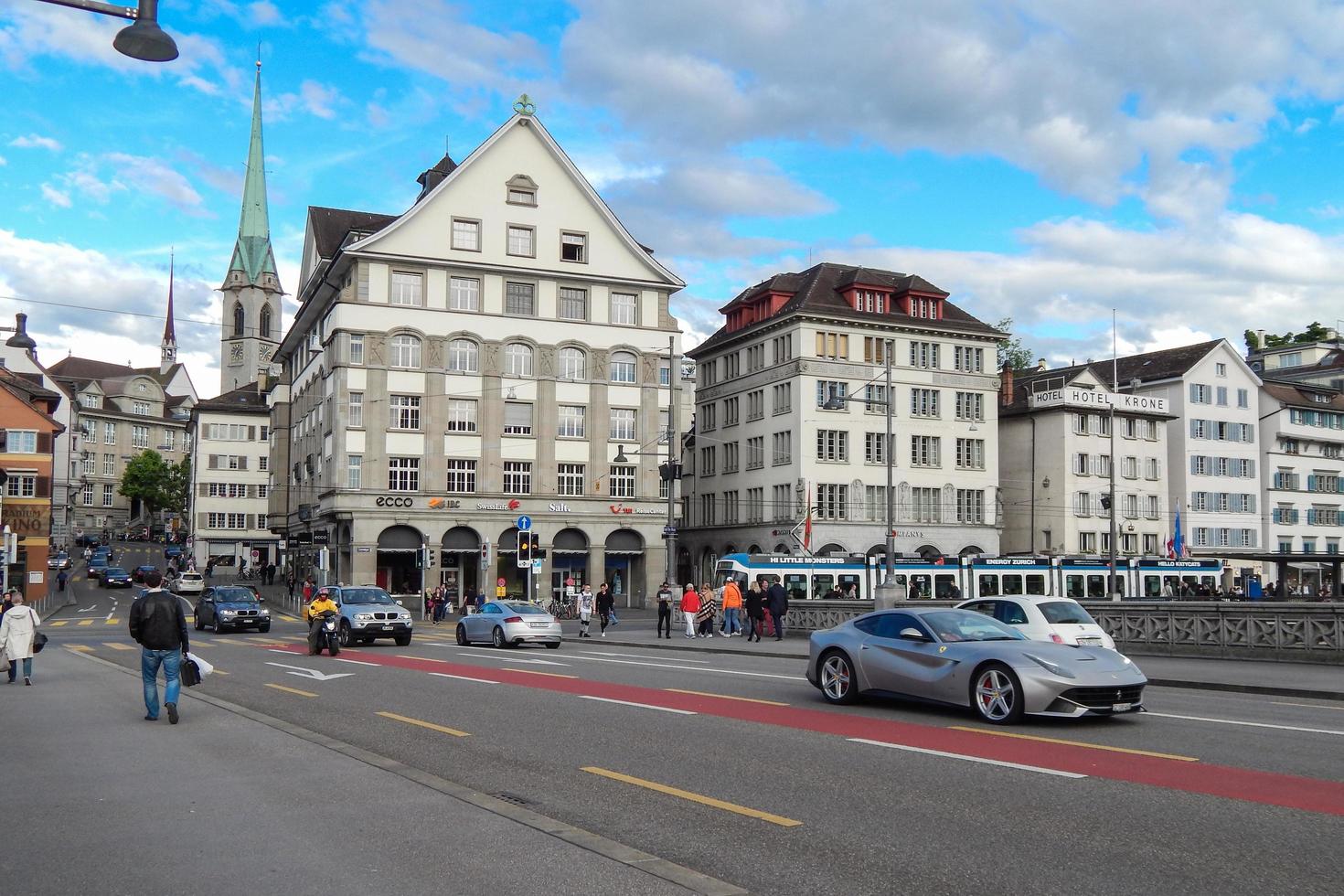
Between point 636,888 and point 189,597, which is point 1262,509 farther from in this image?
point 636,888

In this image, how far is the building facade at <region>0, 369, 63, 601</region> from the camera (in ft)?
239

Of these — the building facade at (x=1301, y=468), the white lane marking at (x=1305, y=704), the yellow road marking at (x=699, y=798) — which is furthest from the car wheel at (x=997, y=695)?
the building facade at (x=1301, y=468)

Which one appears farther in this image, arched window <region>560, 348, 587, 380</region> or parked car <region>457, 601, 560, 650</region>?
arched window <region>560, 348, 587, 380</region>

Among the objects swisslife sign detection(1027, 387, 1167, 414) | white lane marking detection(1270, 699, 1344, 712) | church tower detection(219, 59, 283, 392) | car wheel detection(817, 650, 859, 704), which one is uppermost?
church tower detection(219, 59, 283, 392)

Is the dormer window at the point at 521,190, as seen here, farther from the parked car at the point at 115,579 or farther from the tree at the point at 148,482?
the tree at the point at 148,482

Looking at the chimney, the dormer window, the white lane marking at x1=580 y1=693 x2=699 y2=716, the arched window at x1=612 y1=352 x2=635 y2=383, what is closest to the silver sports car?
the white lane marking at x1=580 y1=693 x2=699 y2=716

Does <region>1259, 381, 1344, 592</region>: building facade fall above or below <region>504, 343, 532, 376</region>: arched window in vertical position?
below

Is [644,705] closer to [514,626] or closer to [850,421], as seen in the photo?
[514,626]

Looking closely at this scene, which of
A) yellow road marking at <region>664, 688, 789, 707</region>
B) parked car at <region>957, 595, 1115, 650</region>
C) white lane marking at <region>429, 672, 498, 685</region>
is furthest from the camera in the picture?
parked car at <region>957, 595, 1115, 650</region>

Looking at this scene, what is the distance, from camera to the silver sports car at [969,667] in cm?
1347

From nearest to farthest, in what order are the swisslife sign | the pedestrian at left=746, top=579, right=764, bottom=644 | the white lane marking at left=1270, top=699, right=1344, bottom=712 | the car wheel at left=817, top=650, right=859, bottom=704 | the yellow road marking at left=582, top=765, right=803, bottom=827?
the yellow road marking at left=582, top=765, right=803, bottom=827 < the car wheel at left=817, top=650, right=859, bottom=704 < the white lane marking at left=1270, top=699, right=1344, bottom=712 < the pedestrian at left=746, top=579, right=764, bottom=644 < the swisslife sign

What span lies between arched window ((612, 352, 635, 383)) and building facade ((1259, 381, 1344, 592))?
45984 mm

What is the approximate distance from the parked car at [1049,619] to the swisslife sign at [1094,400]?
58.2m

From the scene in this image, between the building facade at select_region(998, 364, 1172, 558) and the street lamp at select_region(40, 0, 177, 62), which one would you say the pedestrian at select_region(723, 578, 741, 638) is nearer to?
the street lamp at select_region(40, 0, 177, 62)
